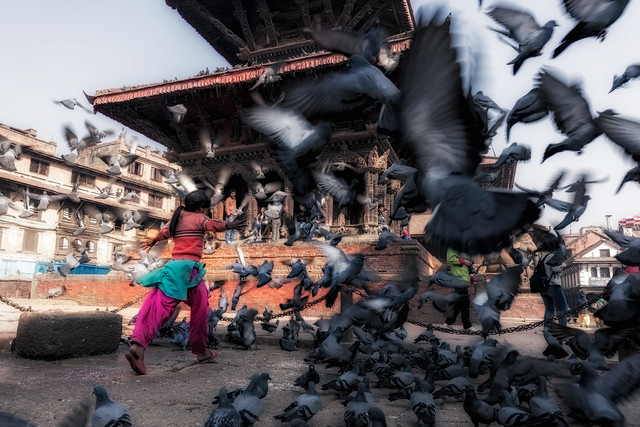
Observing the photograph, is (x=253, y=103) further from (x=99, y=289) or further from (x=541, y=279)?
(x=541, y=279)

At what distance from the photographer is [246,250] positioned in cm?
1201

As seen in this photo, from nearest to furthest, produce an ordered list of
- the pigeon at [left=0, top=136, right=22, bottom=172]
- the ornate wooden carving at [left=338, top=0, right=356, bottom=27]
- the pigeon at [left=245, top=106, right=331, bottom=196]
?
the pigeon at [left=245, top=106, right=331, bottom=196], the pigeon at [left=0, top=136, right=22, bottom=172], the ornate wooden carving at [left=338, top=0, right=356, bottom=27]

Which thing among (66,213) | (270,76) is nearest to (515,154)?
(270,76)

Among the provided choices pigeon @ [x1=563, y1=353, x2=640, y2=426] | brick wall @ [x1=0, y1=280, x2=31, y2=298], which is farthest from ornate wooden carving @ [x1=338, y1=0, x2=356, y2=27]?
brick wall @ [x1=0, y1=280, x2=31, y2=298]

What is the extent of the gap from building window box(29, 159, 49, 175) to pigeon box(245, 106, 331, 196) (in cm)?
3266

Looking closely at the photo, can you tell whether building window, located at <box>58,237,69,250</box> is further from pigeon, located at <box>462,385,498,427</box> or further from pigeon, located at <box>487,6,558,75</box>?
pigeon, located at <box>462,385,498,427</box>

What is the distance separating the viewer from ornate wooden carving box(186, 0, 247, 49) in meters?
14.9

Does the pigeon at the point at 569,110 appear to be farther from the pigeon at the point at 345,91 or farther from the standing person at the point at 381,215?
the standing person at the point at 381,215

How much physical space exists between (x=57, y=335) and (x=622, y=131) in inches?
208

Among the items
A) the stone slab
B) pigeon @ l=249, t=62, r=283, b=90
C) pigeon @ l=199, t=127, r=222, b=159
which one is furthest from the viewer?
pigeon @ l=199, t=127, r=222, b=159

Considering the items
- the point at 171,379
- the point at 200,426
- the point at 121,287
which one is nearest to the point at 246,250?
the point at 121,287

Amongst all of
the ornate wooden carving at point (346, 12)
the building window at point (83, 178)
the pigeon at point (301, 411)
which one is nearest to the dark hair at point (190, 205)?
the pigeon at point (301, 411)

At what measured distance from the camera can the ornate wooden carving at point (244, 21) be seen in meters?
14.7

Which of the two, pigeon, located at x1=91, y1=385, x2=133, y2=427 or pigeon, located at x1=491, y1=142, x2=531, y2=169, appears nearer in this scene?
pigeon, located at x1=91, y1=385, x2=133, y2=427
